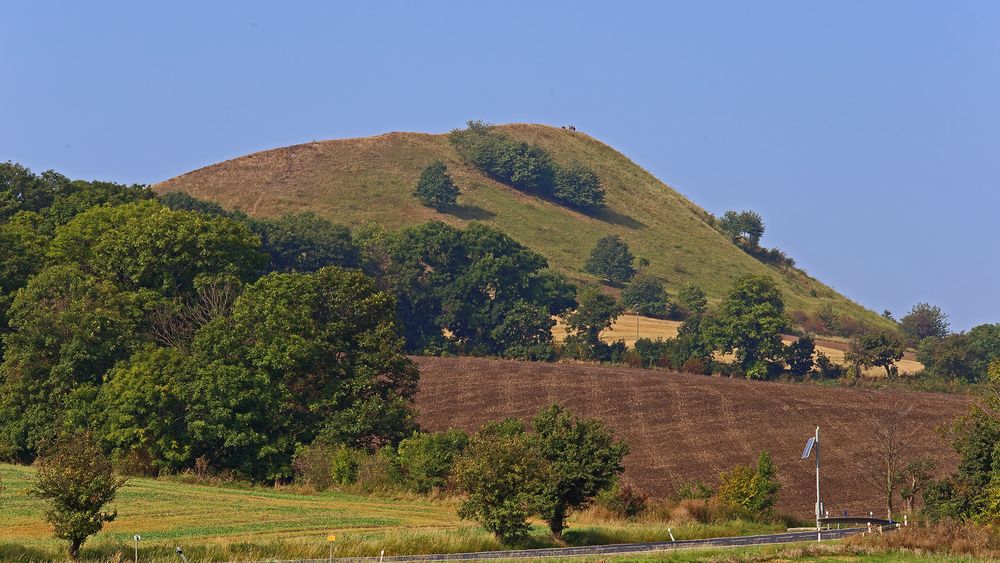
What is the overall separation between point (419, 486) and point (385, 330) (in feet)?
60.3

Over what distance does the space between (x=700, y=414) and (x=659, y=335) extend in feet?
227

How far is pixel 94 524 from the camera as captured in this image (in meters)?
45.3

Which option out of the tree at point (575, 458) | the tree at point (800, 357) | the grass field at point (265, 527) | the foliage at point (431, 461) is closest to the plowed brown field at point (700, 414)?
the foliage at point (431, 461)

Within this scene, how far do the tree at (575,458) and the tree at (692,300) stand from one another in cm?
12646

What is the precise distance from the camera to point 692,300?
192875 mm

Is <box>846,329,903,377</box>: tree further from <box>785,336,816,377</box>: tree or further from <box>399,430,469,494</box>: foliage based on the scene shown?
<box>399,430,469,494</box>: foliage

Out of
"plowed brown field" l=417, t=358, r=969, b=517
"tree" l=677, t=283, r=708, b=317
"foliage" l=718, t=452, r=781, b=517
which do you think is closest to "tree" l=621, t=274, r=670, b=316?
"tree" l=677, t=283, r=708, b=317

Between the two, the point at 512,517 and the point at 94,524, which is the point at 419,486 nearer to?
the point at 512,517

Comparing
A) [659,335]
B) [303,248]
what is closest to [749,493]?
[303,248]

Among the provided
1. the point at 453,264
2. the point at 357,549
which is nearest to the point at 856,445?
the point at 357,549

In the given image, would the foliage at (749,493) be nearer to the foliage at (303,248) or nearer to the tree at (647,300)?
the foliage at (303,248)

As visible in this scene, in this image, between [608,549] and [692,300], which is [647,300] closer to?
[692,300]

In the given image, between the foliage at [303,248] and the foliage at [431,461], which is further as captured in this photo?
the foliage at [303,248]

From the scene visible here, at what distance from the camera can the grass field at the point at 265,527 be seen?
46.4 m
